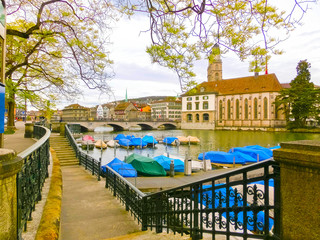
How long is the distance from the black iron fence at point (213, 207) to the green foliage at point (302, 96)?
64126 mm

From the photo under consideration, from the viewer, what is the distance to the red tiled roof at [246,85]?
7767cm

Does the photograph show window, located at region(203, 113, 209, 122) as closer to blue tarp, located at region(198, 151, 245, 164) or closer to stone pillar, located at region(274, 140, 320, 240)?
blue tarp, located at region(198, 151, 245, 164)

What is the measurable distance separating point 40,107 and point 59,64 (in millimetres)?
4441

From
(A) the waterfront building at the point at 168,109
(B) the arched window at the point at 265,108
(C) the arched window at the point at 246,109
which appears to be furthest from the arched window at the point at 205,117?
(A) the waterfront building at the point at 168,109

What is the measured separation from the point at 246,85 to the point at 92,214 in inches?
3391

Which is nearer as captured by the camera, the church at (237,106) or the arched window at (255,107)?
the church at (237,106)

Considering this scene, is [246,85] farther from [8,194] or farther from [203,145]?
[8,194]

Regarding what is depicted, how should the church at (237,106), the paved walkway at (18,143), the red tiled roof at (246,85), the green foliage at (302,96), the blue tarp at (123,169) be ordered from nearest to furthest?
the paved walkway at (18,143) → the blue tarp at (123,169) → the green foliage at (302,96) → the church at (237,106) → the red tiled roof at (246,85)

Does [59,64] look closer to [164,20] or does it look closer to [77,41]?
[77,41]

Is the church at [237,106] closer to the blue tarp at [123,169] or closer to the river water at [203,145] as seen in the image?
the river water at [203,145]

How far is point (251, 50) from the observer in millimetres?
4238

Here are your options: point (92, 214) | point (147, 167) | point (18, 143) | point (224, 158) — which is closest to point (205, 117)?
point (224, 158)

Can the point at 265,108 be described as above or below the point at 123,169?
above

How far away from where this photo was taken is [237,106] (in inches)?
3302
